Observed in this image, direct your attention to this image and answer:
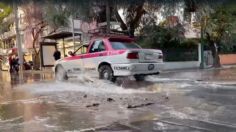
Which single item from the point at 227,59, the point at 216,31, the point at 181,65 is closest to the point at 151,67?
the point at 216,31

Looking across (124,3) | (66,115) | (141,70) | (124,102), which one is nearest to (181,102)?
(124,102)

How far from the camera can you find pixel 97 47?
13867mm

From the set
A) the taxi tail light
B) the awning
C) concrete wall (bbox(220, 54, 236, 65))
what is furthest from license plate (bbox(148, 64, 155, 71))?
concrete wall (bbox(220, 54, 236, 65))

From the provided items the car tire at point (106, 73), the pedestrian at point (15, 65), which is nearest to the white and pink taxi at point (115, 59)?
the car tire at point (106, 73)

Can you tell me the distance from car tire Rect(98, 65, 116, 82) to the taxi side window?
69 cm

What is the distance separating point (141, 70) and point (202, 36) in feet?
43.4

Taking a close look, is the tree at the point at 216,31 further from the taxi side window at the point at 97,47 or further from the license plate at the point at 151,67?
the taxi side window at the point at 97,47

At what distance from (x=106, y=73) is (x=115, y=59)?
2.44ft

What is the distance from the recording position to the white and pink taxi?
1275cm

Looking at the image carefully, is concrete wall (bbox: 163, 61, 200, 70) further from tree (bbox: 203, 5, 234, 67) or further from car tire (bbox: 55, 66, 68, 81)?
car tire (bbox: 55, 66, 68, 81)

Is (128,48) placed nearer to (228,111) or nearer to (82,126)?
(228,111)

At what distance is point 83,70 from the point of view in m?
14.4

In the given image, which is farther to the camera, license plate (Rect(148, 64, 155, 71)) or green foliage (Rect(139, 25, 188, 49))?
green foliage (Rect(139, 25, 188, 49))

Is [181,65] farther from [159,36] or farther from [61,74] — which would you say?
[61,74]
